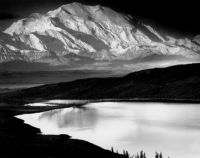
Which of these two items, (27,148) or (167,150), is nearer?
(27,148)

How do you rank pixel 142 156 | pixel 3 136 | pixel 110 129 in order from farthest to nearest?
pixel 110 129, pixel 3 136, pixel 142 156

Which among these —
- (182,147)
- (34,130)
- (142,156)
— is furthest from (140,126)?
(142,156)

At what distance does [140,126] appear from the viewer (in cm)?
19762

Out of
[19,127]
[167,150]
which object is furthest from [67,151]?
[19,127]

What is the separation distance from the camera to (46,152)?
10762 centimetres

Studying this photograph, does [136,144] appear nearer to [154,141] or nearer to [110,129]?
[154,141]

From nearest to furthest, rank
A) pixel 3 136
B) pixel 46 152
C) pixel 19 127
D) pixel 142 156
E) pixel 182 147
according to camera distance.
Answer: pixel 46 152, pixel 142 156, pixel 3 136, pixel 182 147, pixel 19 127

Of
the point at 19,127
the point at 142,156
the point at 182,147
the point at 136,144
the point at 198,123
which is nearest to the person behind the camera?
the point at 142,156

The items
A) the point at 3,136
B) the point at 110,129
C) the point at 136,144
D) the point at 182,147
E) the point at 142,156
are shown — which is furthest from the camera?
the point at 110,129

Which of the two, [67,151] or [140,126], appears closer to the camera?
[67,151]

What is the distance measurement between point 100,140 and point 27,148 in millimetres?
43936

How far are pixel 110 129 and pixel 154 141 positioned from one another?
38.9 metres

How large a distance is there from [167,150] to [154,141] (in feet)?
59.7

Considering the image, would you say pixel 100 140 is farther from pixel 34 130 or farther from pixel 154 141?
pixel 34 130
